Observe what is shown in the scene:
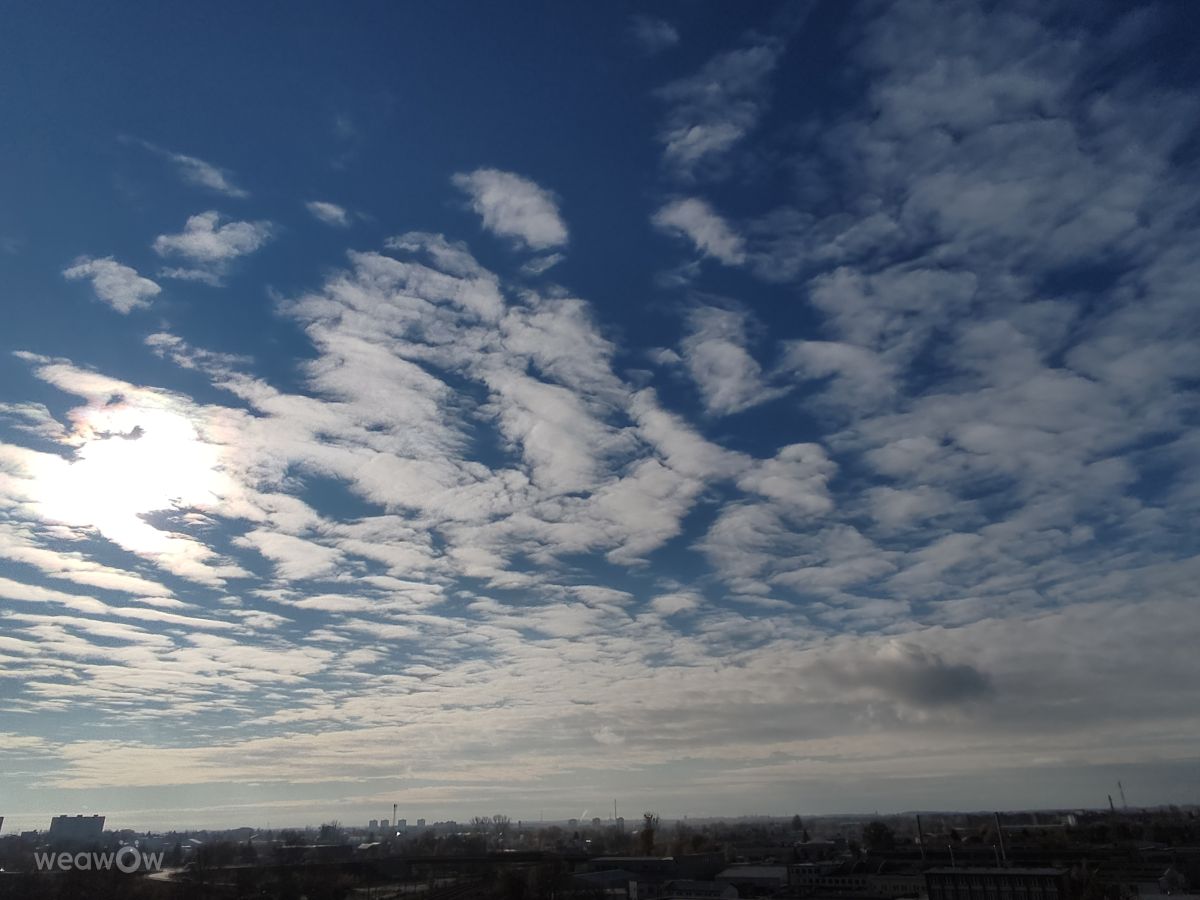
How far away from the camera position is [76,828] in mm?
135500

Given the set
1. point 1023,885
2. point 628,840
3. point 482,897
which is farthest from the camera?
point 628,840

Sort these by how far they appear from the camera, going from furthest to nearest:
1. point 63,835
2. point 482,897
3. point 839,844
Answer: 1. point 839,844
2. point 63,835
3. point 482,897

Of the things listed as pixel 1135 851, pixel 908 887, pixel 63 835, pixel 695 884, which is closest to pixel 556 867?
pixel 695 884

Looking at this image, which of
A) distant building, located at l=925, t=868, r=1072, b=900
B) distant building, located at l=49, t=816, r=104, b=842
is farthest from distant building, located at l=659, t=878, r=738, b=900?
distant building, located at l=49, t=816, r=104, b=842

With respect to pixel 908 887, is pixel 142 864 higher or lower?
higher

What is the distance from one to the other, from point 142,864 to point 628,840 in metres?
133

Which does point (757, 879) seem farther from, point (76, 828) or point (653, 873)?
point (76, 828)

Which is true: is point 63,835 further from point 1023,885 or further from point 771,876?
point 1023,885

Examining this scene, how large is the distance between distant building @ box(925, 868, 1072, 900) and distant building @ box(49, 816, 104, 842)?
135 meters

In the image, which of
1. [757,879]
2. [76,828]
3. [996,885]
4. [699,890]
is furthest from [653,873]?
[76,828]

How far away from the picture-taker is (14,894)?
213ft

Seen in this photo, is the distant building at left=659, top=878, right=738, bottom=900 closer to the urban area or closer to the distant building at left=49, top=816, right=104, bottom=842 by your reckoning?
the urban area

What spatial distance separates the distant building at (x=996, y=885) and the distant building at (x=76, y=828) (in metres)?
135

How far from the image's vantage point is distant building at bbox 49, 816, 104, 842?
130125mm
